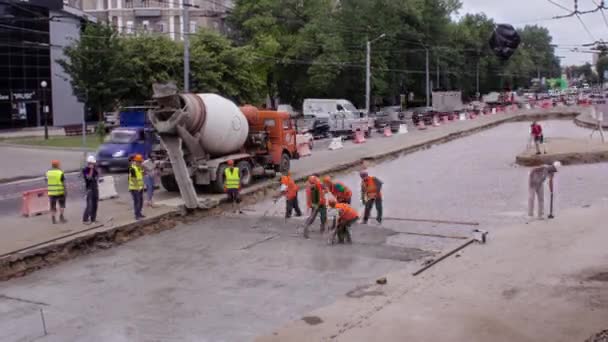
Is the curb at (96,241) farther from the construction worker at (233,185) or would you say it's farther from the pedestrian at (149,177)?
the pedestrian at (149,177)

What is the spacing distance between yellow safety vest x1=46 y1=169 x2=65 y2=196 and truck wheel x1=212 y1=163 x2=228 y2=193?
553 cm

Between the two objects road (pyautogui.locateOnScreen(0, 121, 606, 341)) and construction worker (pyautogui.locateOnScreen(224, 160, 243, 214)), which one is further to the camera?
construction worker (pyautogui.locateOnScreen(224, 160, 243, 214))

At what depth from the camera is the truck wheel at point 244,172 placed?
76.1 ft

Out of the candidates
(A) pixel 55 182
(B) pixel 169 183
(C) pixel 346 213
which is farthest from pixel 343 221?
(B) pixel 169 183

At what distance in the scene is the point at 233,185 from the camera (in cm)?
2050

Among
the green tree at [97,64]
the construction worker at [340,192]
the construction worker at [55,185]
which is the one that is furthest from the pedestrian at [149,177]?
the green tree at [97,64]

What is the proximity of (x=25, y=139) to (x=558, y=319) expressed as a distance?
42.9m

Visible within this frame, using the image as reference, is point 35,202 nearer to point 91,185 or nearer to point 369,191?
point 91,185

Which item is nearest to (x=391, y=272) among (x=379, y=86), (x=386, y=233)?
(x=386, y=233)

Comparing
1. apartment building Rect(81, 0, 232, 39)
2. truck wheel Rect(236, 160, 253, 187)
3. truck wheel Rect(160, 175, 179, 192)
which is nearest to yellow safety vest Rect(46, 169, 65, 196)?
truck wheel Rect(160, 175, 179, 192)

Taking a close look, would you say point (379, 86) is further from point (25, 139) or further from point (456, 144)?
point (25, 139)

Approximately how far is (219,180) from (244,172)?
5.96ft

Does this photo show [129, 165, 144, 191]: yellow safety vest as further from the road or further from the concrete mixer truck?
the concrete mixer truck

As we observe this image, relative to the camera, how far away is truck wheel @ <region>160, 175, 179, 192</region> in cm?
2220
